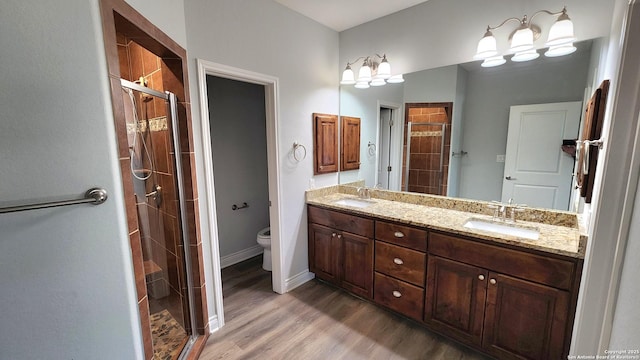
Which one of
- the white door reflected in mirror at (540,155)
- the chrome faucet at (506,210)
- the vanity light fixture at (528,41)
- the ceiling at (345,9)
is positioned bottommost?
the chrome faucet at (506,210)

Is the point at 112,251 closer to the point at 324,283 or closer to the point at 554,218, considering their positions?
the point at 324,283

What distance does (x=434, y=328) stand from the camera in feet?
6.45

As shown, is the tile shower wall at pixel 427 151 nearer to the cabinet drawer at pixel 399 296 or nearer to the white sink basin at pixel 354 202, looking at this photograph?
the white sink basin at pixel 354 202

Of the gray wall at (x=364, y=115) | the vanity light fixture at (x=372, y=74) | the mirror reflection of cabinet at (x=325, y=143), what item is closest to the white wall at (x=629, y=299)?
the vanity light fixture at (x=372, y=74)

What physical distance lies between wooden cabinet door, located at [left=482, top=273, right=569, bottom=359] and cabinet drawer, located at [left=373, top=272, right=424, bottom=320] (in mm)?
449

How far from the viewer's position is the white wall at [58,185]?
83 centimetres

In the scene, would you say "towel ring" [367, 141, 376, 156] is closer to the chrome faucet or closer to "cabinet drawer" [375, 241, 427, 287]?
"cabinet drawer" [375, 241, 427, 287]

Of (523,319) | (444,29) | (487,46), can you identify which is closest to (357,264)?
(523,319)

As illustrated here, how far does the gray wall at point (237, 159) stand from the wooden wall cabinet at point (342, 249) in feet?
3.44

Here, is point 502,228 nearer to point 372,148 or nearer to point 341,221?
point 341,221

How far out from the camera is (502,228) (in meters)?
1.90

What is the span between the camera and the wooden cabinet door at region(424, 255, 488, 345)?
1.74m

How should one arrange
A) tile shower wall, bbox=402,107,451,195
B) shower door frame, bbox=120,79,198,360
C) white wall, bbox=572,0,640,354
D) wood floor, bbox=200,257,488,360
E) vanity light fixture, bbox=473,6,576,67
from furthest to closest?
tile shower wall, bbox=402,107,451,195 < wood floor, bbox=200,257,488,360 < shower door frame, bbox=120,79,198,360 < vanity light fixture, bbox=473,6,576,67 < white wall, bbox=572,0,640,354

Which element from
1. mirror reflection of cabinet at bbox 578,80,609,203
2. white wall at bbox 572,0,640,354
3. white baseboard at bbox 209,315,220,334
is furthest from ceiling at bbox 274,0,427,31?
white baseboard at bbox 209,315,220,334
